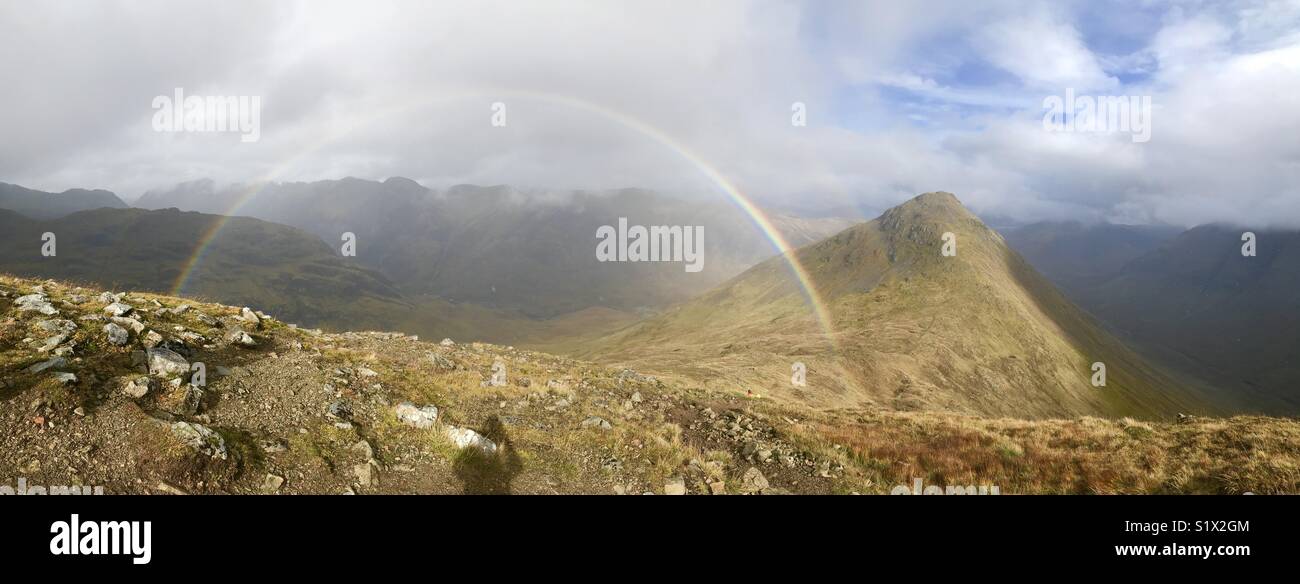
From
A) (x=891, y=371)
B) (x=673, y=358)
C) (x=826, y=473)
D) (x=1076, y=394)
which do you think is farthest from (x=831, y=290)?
(x=826, y=473)

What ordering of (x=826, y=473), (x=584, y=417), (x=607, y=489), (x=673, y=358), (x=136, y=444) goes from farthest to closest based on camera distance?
(x=673, y=358) < (x=584, y=417) < (x=826, y=473) < (x=607, y=489) < (x=136, y=444)

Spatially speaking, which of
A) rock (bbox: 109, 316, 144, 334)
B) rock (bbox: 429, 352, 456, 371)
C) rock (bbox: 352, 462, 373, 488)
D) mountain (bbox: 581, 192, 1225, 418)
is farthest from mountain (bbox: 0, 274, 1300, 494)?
mountain (bbox: 581, 192, 1225, 418)

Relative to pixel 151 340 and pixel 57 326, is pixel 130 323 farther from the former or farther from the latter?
pixel 57 326

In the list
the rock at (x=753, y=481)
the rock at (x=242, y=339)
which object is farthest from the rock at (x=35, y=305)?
the rock at (x=753, y=481)

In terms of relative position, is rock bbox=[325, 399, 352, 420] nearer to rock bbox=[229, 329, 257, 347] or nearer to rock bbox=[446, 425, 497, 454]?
rock bbox=[446, 425, 497, 454]

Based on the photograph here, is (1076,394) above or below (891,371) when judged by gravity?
below

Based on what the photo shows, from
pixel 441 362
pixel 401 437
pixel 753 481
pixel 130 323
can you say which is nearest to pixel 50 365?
pixel 130 323

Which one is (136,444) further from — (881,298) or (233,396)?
(881,298)
